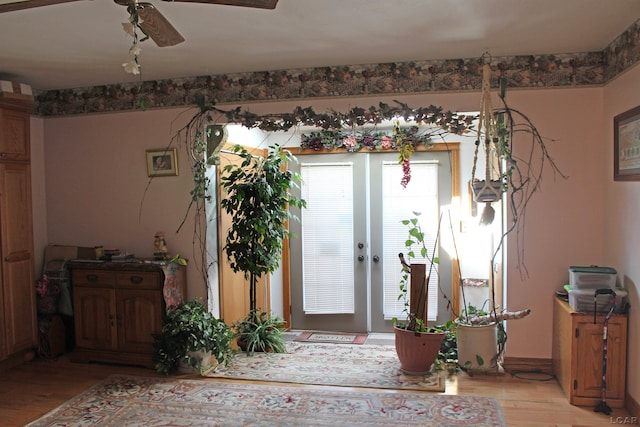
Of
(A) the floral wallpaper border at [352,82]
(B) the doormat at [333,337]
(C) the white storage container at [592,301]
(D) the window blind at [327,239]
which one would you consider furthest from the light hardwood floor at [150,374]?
(A) the floral wallpaper border at [352,82]

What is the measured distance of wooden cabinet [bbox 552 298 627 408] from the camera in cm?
330

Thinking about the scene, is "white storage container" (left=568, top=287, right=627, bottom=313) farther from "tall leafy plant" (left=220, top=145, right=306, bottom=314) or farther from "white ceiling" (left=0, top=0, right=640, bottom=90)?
"tall leafy plant" (left=220, top=145, right=306, bottom=314)

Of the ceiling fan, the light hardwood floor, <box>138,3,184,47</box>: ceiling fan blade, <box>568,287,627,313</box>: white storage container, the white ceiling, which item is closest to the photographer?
the ceiling fan

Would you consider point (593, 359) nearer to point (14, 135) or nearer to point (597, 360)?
point (597, 360)

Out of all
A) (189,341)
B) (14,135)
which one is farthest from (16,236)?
(189,341)

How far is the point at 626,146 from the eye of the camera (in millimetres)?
3332

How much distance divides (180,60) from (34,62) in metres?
1.09

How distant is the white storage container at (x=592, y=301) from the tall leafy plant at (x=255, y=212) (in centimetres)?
247

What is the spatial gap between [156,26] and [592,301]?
10.3ft

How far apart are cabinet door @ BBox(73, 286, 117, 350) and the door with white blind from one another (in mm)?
2185

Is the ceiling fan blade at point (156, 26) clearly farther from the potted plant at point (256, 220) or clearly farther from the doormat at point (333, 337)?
the doormat at point (333, 337)

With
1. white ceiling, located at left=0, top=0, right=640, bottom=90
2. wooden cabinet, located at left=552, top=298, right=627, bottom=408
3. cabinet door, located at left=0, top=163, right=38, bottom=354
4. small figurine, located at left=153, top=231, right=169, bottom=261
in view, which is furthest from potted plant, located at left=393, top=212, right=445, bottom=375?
cabinet door, located at left=0, top=163, right=38, bottom=354

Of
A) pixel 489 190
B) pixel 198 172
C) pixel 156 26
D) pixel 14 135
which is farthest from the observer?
pixel 198 172

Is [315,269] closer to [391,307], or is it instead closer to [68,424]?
[391,307]
